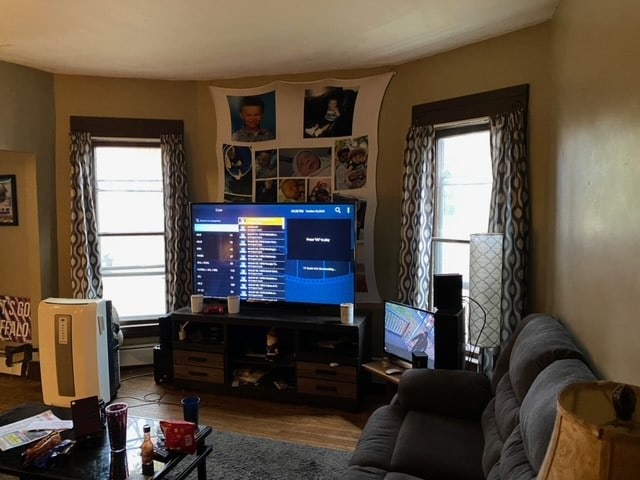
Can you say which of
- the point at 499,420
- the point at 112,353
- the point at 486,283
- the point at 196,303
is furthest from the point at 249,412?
the point at 499,420

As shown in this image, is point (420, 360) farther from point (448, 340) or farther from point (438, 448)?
point (438, 448)

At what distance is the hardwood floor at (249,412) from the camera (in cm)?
337

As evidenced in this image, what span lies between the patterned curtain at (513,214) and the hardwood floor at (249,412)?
1.29 m

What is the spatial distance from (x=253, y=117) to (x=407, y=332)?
2470 mm

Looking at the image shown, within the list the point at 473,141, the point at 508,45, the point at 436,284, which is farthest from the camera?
the point at 473,141

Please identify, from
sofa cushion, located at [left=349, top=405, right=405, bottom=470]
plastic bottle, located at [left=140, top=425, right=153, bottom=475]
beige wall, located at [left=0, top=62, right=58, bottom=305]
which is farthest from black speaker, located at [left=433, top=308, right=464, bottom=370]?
beige wall, located at [left=0, top=62, right=58, bottom=305]

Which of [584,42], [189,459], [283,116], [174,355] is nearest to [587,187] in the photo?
[584,42]

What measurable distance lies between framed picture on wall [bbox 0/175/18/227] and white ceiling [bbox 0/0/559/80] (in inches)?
43.5

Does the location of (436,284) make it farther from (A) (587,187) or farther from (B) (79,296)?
(B) (79,296)

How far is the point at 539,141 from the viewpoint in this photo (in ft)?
10.5

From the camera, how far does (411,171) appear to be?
3863 mm

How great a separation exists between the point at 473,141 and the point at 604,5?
5.61 ft

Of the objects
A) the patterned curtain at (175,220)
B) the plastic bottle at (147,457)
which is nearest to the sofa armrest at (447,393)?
the plastic bottle at (147,457)

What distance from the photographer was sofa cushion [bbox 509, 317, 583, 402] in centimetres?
193
